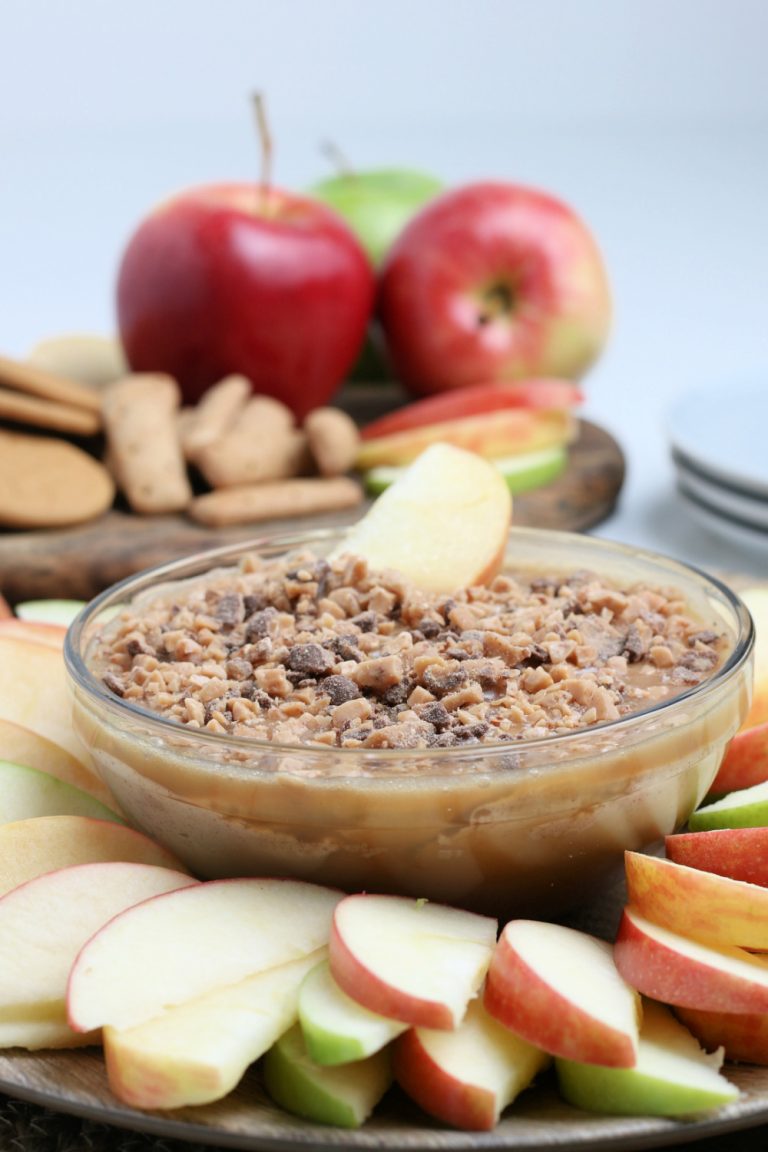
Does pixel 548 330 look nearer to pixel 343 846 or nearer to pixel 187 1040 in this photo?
pixel 343 846

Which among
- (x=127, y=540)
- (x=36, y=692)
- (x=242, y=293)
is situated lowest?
(x=127, y=540)

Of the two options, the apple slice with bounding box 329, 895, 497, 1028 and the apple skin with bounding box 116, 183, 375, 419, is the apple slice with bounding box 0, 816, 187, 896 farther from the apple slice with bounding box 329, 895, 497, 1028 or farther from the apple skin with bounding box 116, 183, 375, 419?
the apple skin with bounding box 116, 183, 375, 419

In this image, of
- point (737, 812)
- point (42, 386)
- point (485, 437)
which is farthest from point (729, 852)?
point (42, 386)

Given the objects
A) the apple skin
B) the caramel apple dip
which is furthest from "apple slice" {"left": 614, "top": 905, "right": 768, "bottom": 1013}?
the apple skin

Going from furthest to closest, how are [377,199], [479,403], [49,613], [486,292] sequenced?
[377,199], [486,292], [479,403], [49,613]

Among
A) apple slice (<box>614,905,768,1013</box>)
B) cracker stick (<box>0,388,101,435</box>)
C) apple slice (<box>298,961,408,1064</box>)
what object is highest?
apple slice (<box>298,961,408,1064</box>)

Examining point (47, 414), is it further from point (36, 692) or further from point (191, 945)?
point (191, 945)

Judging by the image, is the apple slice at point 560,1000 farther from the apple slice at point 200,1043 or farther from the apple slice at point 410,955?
the apple slice at point 200,1043
